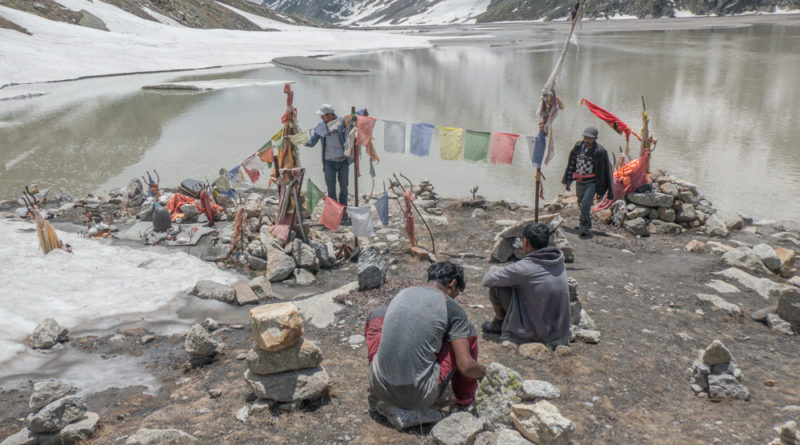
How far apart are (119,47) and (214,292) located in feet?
160

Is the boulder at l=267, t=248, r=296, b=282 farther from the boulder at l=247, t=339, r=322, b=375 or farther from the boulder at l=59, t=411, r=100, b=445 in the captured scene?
the boulder at l=59, t=411, r=100, b=445

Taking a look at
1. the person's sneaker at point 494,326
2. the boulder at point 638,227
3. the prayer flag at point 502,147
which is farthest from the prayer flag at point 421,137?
the person's sneaker at point 494,326

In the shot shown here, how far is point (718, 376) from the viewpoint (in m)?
4.38

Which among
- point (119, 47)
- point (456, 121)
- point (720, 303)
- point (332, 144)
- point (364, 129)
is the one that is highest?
point (119, 47)

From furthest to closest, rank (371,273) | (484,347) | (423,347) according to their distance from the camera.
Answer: (371,273) < (484,347) < (423,347)

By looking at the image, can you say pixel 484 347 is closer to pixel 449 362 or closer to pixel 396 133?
pixel 449 362

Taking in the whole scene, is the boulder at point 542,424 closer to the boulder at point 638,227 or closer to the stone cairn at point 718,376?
the stone cairn at point 718,376

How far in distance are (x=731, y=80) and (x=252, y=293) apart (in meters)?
30.5

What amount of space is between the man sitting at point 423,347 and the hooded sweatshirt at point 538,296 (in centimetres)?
106

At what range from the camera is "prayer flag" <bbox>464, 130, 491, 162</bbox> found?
9242mm

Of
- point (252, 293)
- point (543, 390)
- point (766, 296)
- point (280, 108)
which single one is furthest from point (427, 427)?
point (280, 108)

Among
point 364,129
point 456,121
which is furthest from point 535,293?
point 456,121

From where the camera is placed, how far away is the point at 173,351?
234 inches

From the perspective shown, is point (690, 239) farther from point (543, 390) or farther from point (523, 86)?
point (523, 86)
